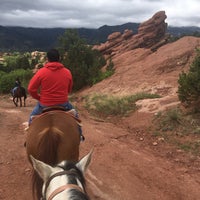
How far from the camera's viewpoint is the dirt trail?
23.6 ft

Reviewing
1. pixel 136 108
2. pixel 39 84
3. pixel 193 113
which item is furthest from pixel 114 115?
pixel 39 84

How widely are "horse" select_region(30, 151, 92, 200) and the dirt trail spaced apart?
403 centimetres

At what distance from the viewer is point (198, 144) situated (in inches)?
423

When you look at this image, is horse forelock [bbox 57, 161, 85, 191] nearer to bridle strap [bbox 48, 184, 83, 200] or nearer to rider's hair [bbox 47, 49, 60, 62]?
bridle strap [bbox 48, 184, 83, 200]

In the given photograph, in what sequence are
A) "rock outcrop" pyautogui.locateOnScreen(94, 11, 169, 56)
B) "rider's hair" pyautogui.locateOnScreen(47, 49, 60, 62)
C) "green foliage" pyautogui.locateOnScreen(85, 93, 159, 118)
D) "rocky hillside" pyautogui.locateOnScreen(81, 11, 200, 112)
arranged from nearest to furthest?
"rider's hair" pyautogui.locateOnScreen(47, 49, 60, 62) → "green foliage" pyautogui.locateOnScreen(85, 93, 159, 118) → "rocky hillside" pyautogui.locateOnScreen(81, 11, 200, 112) → "rock outcrop" pyautogui.locateOnScreen(94, 11, 169, 56)

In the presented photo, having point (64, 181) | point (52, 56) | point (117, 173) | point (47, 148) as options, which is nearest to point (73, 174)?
point (64, 181)

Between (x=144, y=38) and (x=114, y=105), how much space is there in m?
25.7

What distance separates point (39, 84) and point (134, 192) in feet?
11.2

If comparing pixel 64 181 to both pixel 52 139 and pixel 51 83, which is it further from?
pixel 51 83

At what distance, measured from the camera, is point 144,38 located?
41.1 metres

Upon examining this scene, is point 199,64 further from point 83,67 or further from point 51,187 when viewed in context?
point 83,67

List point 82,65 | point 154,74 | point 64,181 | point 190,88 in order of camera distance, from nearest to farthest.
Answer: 1. point 64,181
2. point 190,88
3. point 154,74
4. point 82,65

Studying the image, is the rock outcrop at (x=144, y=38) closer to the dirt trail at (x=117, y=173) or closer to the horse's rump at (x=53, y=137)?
the dirt trail at (x=117, y=173)

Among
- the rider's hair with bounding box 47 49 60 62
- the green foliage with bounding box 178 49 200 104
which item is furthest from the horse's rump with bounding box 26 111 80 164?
the green foliage with bounding box 178 49 200 104
